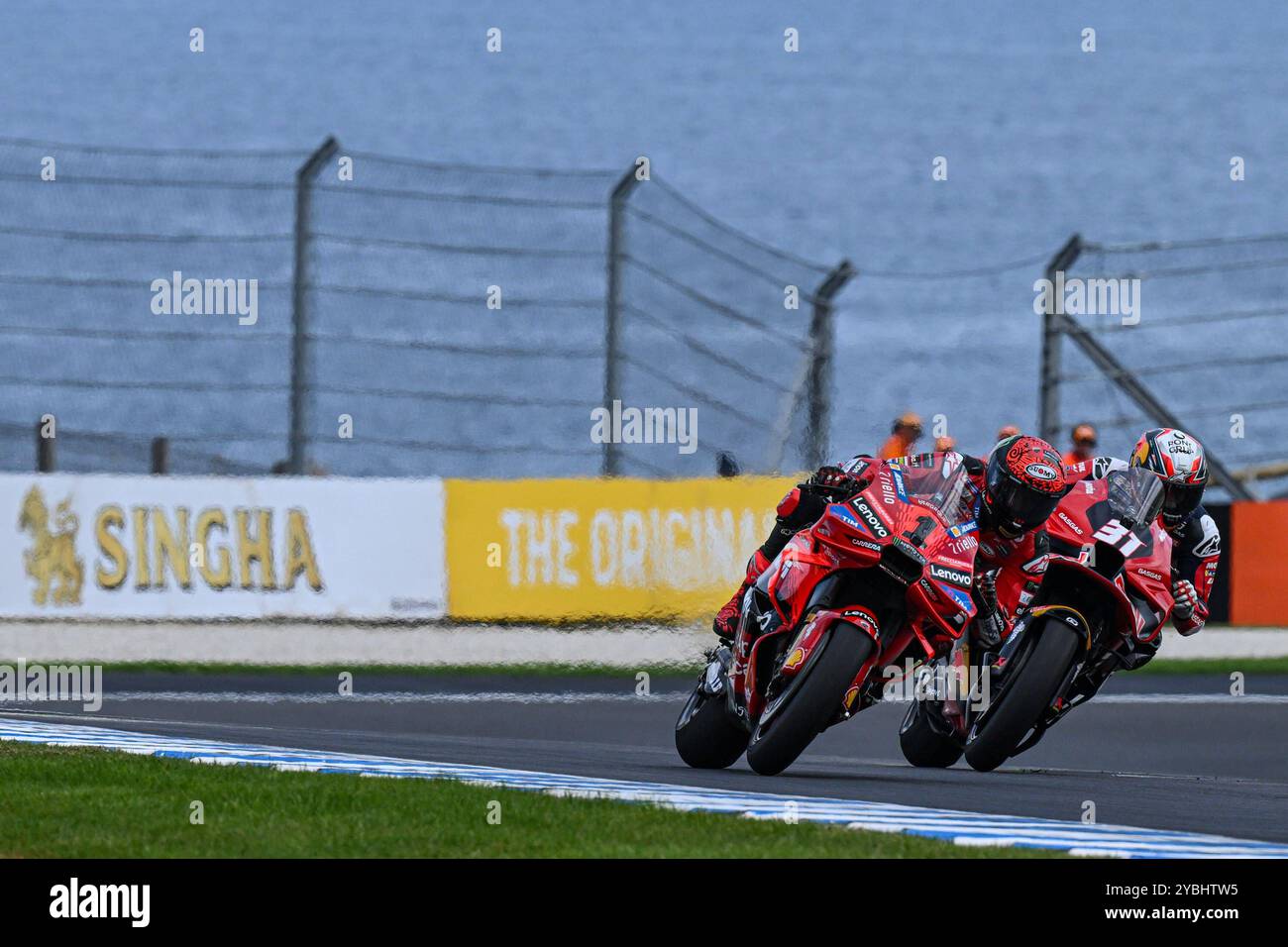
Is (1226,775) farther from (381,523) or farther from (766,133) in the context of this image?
(766,133)

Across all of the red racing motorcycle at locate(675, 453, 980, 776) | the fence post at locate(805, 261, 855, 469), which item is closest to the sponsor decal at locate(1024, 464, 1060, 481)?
the red racing motorcycle at locate(675, 453, 980, 776)

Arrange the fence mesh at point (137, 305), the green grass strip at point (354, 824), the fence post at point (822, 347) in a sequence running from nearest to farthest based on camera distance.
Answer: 1. the green grass strip at point (354, 824)
2. the fence mesh at point (137, 305)
3. the fence post at point (822, 347)

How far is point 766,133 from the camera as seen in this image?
193 ft

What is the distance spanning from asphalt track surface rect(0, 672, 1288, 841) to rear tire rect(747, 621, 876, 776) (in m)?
0.21

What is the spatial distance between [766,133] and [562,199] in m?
41.6

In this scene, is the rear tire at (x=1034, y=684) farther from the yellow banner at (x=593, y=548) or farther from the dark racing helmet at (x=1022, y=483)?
the yellow banner at (x=593, y=548)

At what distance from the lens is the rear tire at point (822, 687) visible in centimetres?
838

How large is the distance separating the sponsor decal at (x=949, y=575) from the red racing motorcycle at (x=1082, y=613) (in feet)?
1.98

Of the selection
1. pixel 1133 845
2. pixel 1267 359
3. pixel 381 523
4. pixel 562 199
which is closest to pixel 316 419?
pixel 381 523

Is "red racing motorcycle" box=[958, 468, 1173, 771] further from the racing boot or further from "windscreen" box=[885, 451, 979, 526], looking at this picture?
the racing boot

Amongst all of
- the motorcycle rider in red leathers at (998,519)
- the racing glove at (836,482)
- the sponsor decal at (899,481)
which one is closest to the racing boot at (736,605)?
the motorcycle rider in red leathers at (998,519)

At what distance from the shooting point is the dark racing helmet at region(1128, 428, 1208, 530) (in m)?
10.0

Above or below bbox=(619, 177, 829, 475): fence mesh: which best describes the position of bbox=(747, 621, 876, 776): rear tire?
below

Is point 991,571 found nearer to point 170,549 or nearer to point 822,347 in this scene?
point 170,549
